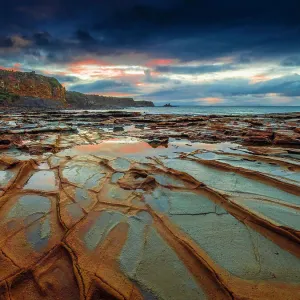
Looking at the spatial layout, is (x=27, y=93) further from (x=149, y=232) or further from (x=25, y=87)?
(x=149, y=232)

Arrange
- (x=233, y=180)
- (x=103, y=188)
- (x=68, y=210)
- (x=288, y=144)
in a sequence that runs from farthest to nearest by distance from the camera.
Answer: (x=288, y=144) < (x=233, y=180) < (x=103, y=188) < (x=68, y=210)

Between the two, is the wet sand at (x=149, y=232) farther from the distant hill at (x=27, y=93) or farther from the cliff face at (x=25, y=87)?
the cliff face at (x=25, y=87)

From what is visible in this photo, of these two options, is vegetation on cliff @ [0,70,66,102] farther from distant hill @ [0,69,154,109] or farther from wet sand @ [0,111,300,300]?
wet sand @ [0,111,300,300]

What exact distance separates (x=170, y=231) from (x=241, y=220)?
128 centimetres

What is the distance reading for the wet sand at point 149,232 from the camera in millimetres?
2660

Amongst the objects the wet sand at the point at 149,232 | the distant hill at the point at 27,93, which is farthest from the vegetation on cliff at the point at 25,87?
the wet sand at the point at 149,232

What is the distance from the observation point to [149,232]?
146 inches

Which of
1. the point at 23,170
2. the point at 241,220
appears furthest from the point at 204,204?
the point at 23,170

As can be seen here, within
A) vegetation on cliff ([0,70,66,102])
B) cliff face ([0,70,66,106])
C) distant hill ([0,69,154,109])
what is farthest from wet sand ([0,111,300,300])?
vegetation on cliff ([0,70,66,102])

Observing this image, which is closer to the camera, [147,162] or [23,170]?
[23,170]

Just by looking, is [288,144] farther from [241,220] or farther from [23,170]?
[23,170]

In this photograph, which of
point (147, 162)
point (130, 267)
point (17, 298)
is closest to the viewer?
point (17, 298)

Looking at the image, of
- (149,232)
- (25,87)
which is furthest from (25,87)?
(149,232)

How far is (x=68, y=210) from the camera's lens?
4395 mm
